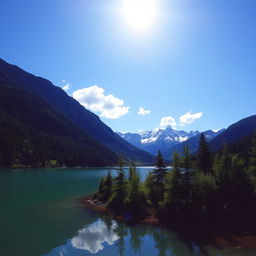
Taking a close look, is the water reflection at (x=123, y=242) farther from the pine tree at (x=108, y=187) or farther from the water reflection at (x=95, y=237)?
the pine tree at (x=108, y=187)

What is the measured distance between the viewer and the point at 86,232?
92.4 feet

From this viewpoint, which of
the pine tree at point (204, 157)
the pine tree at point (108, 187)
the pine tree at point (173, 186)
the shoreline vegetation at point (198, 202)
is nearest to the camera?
the shoreline vegetation at point (198, 202)

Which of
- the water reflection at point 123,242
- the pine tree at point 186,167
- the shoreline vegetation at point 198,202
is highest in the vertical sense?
the pine tree at point 186,167

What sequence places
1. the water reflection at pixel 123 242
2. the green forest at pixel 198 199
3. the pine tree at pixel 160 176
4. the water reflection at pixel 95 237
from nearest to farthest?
the water reflection at pixel 123 242 → the water reflection at pixel 95 237 → the green forest at pixel 198 199 → the pine tree at pixel 160 176

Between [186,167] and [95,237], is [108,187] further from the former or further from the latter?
[95,237]

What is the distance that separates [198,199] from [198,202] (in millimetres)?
473

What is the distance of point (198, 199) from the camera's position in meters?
33.8

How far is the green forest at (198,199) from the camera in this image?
3219cm

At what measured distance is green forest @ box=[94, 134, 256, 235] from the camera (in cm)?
3219

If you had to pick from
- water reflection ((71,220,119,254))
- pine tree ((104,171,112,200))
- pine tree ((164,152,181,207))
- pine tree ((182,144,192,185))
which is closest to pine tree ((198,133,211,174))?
pine tree ((182,144,192,185))

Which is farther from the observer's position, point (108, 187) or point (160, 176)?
point (108, 187)

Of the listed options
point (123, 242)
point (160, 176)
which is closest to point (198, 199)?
point (160, 176)

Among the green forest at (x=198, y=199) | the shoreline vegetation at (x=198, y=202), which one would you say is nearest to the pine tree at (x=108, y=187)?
the shoreline vegetation at (x=198, y=202)

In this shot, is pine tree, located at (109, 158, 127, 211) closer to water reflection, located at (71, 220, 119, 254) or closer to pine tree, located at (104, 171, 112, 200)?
pine tree, located at (104, 171, 112, 200)
